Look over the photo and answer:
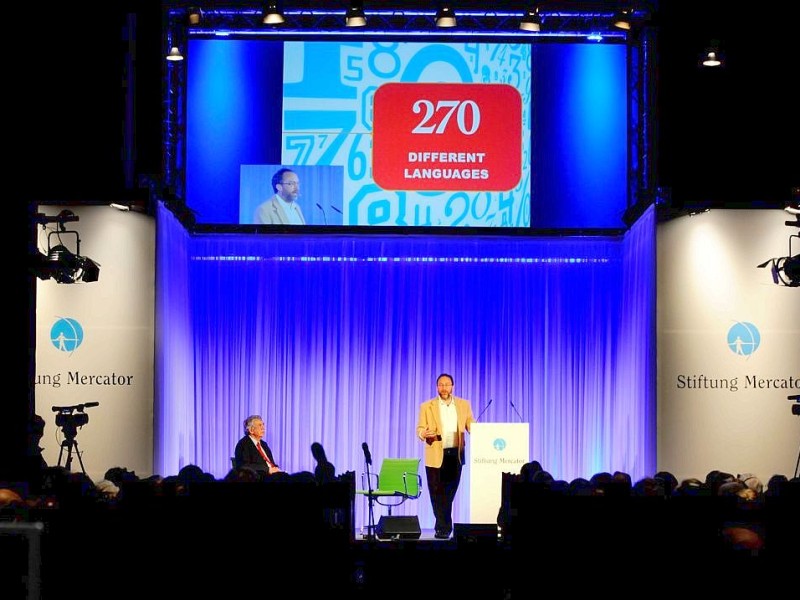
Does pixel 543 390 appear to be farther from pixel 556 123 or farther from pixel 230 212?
pixel 230 212

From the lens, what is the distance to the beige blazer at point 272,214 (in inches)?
524

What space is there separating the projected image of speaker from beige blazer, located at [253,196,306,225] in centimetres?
427

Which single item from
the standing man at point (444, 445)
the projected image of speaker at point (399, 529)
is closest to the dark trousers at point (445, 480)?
the standing man at point (444, 445)

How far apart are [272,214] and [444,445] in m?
3.63

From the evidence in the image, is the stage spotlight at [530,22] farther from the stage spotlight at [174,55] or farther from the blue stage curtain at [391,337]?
the stage spotlight at [174,55]

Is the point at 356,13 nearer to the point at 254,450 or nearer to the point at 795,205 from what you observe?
the point at 254,450

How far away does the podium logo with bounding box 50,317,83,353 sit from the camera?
11.9 m

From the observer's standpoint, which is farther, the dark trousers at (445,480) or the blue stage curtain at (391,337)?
the blue stage curtain at (391,337)

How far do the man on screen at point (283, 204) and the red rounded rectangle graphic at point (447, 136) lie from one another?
97 centimetres

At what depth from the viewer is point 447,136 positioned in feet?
43.8

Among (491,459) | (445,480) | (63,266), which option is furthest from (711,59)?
(63,266)

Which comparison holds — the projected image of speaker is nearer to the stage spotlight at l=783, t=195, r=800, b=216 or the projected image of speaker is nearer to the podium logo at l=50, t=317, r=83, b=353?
the podium logo at l=50, t=317, r=83, b=353

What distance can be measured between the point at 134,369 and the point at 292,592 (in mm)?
5826

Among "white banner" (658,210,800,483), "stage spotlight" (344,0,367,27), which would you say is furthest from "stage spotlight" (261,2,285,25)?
"white banner" (658,210,800,483)
